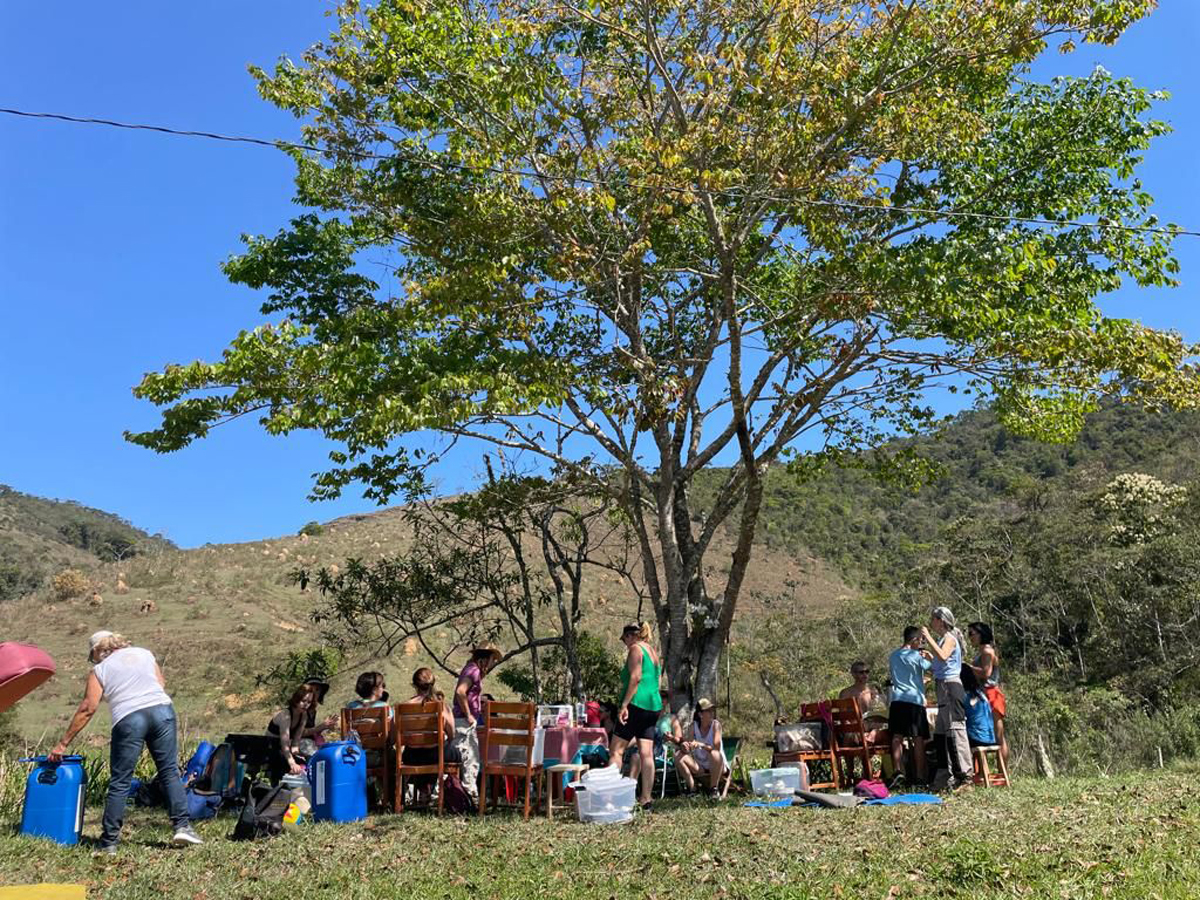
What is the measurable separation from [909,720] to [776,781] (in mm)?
1262

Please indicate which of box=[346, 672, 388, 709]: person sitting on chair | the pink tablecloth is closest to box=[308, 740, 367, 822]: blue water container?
box=[346, 672, 388, 709]: person sitting on chair

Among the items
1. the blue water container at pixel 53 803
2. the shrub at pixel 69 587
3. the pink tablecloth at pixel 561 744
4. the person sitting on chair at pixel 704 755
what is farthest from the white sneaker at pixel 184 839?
the shrub at pixel 69 587

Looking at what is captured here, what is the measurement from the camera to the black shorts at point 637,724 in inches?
306

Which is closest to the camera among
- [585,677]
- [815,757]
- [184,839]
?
[184,839]

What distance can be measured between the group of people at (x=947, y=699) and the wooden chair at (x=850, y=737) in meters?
0.31

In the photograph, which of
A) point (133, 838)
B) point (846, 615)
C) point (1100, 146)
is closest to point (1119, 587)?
point (846, 615)

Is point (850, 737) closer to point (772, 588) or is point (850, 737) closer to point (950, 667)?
point (950, 667)

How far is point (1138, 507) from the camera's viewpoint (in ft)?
105

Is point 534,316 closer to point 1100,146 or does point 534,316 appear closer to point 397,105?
point 397,105

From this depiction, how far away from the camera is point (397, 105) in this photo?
10.4m

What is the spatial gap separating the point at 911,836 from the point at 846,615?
1016 inches

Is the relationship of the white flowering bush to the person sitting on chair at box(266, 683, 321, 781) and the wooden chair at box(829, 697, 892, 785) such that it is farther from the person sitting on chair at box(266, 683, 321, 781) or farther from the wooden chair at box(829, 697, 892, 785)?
the person sitting on chair at box(266, 683, 321, 781)

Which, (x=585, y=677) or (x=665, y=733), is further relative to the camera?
(x=585, y=677)

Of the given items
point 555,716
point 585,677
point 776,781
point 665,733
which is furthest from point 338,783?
point 585,677
